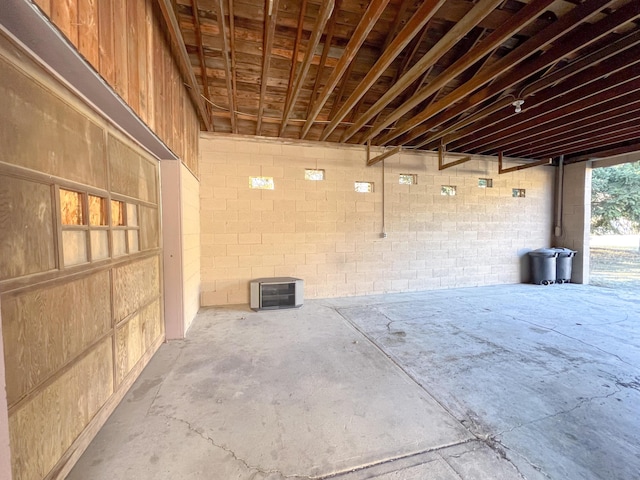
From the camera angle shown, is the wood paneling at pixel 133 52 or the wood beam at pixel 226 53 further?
the wood beam at pixel 226 53

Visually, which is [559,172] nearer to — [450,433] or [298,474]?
[450,433]

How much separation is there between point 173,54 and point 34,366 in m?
3.12

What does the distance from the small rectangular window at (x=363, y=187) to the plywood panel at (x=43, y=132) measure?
439 cm

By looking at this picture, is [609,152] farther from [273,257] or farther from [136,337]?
[136,337]

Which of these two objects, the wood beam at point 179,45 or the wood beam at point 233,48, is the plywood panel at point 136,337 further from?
the wood beam at point 233,48

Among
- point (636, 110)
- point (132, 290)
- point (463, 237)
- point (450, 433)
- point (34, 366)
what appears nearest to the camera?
point (34, 366)

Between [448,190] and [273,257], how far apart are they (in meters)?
4.33

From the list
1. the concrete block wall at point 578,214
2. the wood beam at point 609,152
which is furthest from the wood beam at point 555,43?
the concrete block wall at point 578,214

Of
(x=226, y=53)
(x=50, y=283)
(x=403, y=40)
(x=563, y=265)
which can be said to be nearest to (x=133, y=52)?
(x=226, y=53)

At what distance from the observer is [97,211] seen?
1.87 m

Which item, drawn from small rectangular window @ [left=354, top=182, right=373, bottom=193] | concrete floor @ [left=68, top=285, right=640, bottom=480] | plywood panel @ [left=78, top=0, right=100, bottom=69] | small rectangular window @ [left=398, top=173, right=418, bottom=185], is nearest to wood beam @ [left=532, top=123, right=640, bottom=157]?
small rectangular window @ [left=398, top=173, right=418, bottom=185]

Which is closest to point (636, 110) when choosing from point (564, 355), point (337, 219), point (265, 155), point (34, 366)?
point (564, 355)

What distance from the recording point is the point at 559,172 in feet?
22.3

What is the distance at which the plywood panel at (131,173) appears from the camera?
2.05 m
